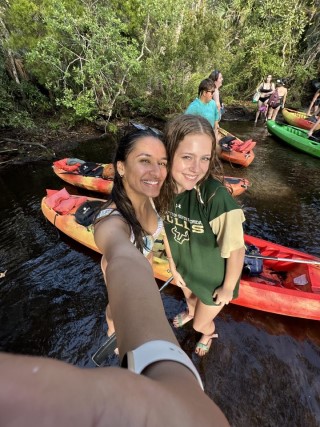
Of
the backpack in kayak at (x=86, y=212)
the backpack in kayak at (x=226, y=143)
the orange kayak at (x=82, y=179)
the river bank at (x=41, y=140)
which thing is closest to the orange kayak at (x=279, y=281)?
the backpack in kayak at (x=86, y=212)

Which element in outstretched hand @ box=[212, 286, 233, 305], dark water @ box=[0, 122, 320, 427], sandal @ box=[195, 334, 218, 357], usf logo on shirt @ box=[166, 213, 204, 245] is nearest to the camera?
usf logo on shirt @ box=[166, 213, 204, 245]

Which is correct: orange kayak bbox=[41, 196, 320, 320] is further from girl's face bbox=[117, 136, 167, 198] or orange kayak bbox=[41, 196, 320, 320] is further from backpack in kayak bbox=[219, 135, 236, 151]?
backpack in kayak bbox=[219, 135, 236, 151]

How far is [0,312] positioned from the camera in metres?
3.72

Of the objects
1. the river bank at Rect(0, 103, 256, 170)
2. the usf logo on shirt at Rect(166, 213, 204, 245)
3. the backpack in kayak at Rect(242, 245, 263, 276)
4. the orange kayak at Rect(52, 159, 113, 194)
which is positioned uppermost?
the usf logo on shirt at Rect(166, 213, 204, 245)

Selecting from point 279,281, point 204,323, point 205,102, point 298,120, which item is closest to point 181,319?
point 204,323

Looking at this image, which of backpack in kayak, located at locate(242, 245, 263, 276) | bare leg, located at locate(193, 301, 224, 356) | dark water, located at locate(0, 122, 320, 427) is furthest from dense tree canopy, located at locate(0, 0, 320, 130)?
bare leg, located at locate(193, 301, 224, 356)

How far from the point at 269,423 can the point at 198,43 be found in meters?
12.7

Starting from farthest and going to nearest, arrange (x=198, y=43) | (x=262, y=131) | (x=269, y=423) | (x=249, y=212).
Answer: (x=262, y=131) → (x=198, y=43) → (x=249, y=212) → (x=269, y=423)

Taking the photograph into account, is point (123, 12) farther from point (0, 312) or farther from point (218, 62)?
point (0, 312)

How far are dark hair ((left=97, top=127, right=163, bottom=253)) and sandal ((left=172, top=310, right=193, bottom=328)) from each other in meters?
1.89

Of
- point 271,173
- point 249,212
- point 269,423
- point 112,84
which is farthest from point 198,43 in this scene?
point 269,423

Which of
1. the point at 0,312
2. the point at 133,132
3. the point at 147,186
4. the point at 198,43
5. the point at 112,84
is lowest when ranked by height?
the point at 0,312

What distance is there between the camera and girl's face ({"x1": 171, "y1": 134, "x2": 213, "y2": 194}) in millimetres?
1911

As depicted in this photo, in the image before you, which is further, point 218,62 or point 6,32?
point 218,62
